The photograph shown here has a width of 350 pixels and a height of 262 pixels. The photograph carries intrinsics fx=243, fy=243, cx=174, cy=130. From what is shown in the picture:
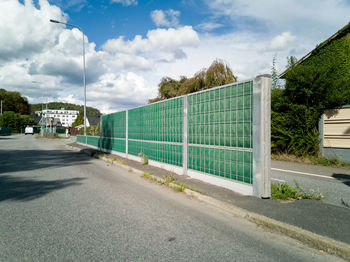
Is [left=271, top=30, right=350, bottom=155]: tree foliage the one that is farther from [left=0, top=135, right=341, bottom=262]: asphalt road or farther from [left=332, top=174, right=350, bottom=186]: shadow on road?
[left=0, top=135, right=341, bottom=262]: asphalt road

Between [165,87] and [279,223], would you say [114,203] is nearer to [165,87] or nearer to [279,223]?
[279,223]

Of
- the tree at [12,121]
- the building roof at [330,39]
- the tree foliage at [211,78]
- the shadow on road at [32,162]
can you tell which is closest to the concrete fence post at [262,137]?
the shadow on road at [32,162]

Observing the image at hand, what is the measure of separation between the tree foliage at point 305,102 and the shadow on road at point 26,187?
929 cm

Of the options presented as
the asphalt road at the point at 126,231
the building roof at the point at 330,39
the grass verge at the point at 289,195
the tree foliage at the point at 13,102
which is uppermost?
the tree foliage at the point at 13,102

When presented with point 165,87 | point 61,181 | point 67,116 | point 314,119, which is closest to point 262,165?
point 61,181

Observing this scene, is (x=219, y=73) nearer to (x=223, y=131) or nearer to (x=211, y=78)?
(x=211, y=78)

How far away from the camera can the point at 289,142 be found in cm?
1155

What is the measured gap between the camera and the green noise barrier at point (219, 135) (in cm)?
524

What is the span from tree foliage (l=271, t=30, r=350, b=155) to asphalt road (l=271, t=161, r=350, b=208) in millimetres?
1385

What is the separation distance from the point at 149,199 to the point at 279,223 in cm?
290

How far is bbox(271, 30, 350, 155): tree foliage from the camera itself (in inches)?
411

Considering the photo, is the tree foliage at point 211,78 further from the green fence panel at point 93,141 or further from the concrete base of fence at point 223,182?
the concrete base of fence at point 223,182

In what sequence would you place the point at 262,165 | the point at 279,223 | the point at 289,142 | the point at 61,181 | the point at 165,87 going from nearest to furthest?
the point at 279,223
the point at 262,165
the point at 61,181
the point at 289,142
the point at 165,87

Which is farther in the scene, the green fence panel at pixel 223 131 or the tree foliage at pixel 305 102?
the tree foliage at pixel 305 102
